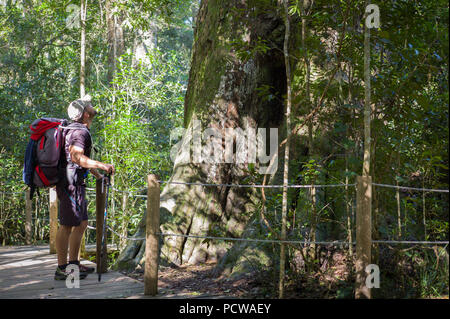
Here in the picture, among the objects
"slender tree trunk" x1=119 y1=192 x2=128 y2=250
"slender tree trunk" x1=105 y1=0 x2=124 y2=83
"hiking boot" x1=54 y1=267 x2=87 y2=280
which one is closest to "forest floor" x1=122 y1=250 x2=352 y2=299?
"hiking boot" x1=54 y1=267 x2=87 y2=280

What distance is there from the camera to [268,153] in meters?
6.05

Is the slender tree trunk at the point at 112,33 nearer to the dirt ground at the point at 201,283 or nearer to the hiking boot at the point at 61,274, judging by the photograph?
the dirt ground at the point at 201,283

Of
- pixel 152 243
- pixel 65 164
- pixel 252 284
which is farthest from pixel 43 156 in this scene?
pixel 252 284

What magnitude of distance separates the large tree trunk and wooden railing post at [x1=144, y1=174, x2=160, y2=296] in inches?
59.5

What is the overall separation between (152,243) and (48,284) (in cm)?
126

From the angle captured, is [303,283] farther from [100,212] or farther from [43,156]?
[43,156]

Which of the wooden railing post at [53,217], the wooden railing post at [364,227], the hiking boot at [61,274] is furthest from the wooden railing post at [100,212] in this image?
the wooden railing post at [364,227]

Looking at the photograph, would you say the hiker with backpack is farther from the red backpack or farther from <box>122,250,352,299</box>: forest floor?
<box>122,250,352,299</box>: forest floor

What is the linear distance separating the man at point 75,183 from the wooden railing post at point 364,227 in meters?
2.25

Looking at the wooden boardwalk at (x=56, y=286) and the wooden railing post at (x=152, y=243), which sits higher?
the wooden railing post at (x=152, y=243)

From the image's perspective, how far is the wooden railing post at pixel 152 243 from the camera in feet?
13.6

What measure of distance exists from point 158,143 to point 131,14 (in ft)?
15.3

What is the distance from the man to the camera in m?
4.43
